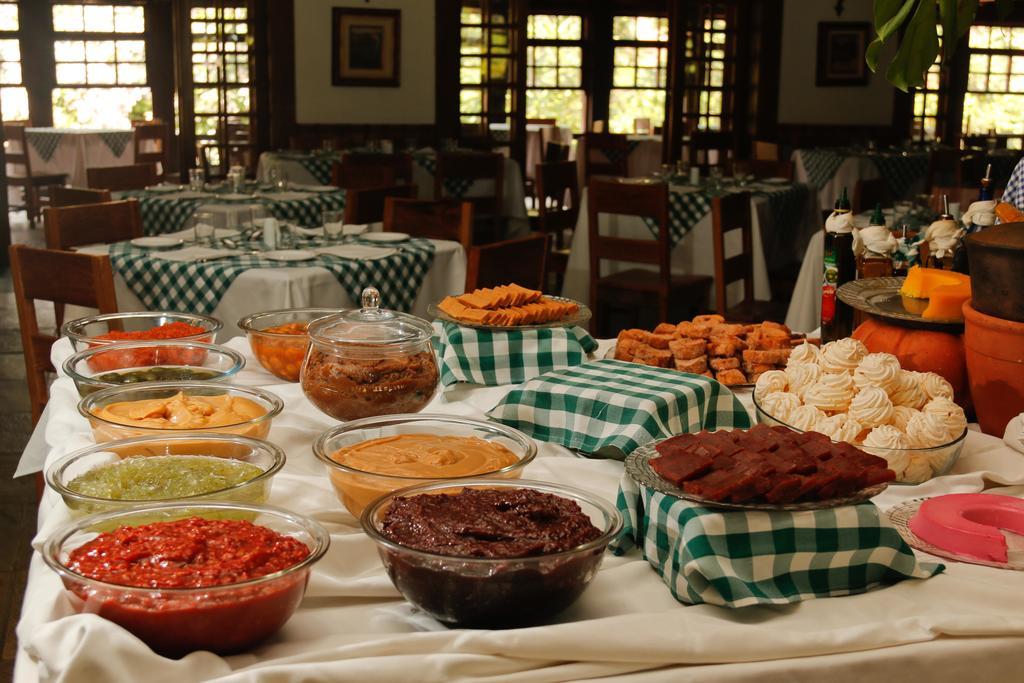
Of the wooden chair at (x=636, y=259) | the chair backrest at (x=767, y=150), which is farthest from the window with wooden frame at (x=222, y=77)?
the wooden chair at (x=636, y=259)

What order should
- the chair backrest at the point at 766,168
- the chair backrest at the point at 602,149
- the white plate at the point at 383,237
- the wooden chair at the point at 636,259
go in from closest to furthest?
the white plate at the point at 383,237
the wooden chair at the point at 636,259
the chair backrest at the point at 766,168
the chair backrest at the point at 602,149

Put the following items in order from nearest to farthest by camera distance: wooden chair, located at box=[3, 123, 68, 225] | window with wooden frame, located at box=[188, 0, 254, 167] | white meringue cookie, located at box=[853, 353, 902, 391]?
white meringue cookie, located at box=[853, 353, 902, 391], window with wooden frame, located at box=[188, 0, 254, 167], wooden chair, located at box=[3, 123, 68, 225]

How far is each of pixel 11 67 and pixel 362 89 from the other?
503 cm

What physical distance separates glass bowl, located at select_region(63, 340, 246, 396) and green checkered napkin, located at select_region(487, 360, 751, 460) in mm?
471

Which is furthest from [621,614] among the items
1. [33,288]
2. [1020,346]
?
[33,288]

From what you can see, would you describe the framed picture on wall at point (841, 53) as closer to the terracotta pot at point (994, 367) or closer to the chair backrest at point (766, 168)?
the chair backrest at point (766, 168)

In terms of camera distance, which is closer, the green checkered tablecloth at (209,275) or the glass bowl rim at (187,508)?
the glass bowl rim at (187,508)

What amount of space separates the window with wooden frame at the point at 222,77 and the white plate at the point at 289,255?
524 centimetres

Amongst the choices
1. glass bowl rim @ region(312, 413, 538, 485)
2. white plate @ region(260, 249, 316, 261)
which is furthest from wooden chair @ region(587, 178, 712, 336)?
glass bowl rim @ region(312, 413, 538, 485)

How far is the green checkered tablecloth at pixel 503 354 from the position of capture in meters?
1.85

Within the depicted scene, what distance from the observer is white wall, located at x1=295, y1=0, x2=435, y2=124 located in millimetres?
8602

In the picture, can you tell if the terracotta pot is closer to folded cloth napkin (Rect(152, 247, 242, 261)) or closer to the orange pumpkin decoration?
the orange pumpkin decoration

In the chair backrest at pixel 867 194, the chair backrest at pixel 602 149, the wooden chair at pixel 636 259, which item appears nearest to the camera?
the wooden chair at pixel 636 259

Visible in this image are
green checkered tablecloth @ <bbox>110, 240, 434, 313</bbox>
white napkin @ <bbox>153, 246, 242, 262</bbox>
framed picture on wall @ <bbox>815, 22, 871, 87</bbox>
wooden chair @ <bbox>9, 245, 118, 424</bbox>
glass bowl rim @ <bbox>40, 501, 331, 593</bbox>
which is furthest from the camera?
framed picture on wall @ <bbox>815, 22, 871, 87</bbox>
